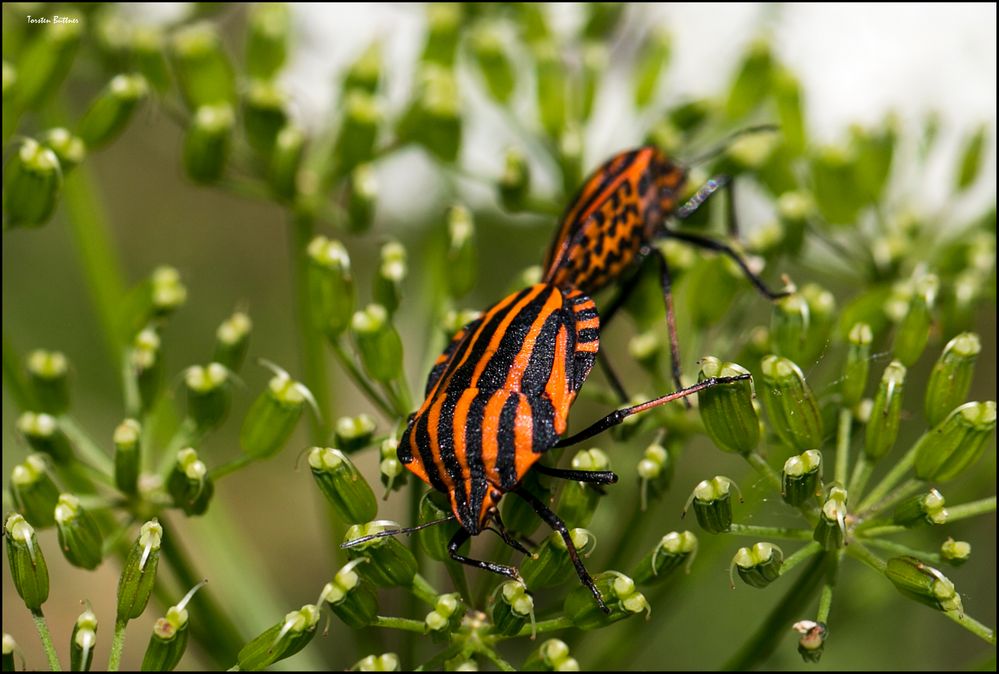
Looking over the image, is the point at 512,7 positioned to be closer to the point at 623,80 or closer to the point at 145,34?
the point at 623,80

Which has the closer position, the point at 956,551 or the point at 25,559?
the point at 956,551

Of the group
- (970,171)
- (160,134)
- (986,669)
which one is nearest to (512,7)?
(970,171)

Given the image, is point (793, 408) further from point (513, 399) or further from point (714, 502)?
point (513, 399)

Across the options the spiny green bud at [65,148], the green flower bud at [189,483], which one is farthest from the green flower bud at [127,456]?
the spiny green bud at [65,148]

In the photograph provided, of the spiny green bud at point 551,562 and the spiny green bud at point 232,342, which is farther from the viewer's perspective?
the spiny green bud at point 232,342

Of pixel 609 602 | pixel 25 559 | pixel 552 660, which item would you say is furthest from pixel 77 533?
pixel 609 602

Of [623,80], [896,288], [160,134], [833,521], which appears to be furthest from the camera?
[160,134]

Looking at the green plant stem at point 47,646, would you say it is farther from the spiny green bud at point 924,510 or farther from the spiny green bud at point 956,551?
the spiny green bud at point 956,551
